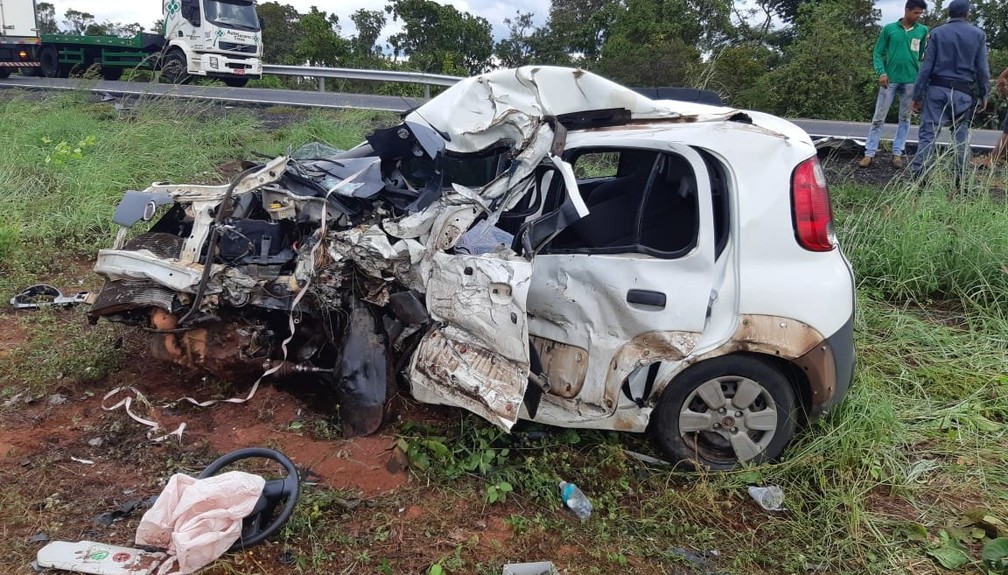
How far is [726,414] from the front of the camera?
326 cm

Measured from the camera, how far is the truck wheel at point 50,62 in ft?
66.9

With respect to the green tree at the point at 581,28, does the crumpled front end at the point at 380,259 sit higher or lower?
lower

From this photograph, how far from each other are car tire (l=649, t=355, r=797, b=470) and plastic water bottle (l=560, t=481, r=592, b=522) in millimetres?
526

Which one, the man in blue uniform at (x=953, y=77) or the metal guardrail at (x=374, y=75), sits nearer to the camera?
the man in blue uniform at (x=953, y=77)

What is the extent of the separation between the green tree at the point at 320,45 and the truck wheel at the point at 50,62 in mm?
9713

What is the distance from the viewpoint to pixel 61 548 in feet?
8.31

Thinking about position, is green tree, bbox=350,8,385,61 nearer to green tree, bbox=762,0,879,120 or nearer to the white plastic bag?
green tree, bbox=762,0,879,120


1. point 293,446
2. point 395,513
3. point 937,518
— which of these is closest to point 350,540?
point 395,513

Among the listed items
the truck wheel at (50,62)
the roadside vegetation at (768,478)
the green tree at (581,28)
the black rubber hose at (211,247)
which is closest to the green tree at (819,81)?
the roadside vegetation at (768,478)

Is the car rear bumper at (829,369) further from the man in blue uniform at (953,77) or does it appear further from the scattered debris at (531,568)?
the man in blue uniform at (953,77)

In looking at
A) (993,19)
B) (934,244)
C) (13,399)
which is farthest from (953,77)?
(993,19)

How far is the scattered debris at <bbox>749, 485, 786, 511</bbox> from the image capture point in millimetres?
3158

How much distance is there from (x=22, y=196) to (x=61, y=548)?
5.91m

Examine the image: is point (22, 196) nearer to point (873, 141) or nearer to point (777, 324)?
point (777, 324)
